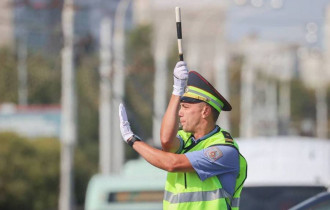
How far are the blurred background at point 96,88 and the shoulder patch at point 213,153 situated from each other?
5.45 ft

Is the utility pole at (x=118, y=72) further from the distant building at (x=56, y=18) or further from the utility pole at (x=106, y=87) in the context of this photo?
the distant building at (x=56, y=18)

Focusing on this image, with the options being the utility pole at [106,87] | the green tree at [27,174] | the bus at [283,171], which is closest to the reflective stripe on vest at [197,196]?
the bus at [283,171]

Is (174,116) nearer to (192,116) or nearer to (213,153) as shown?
(192,116)

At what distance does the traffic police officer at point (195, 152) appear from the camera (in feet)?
19.4

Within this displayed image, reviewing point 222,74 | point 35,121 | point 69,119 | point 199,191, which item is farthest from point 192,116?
point 35,121

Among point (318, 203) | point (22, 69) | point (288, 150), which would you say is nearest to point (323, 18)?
point (22, 69)

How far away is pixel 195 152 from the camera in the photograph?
19.6ft

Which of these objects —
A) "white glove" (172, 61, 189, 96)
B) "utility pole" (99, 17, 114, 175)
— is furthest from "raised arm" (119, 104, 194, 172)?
"utility pole" (99, 17, 114, 175)

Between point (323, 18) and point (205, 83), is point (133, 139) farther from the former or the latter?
point (323, 18)

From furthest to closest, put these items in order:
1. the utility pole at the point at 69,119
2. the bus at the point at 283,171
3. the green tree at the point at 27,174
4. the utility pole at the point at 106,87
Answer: the green tree at the point at 27,174 → the utility pole at the point at 106,87 → the utility pole at the point at 69,119 → the bus at the point at 283,171

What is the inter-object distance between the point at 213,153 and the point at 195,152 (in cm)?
9

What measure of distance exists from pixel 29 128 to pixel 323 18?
1536 cm

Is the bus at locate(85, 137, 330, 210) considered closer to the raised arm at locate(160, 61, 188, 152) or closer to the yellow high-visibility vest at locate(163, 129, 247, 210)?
the yellow high-visibility vest at locate(163, 129, 247, 210)

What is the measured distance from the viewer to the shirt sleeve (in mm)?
5922
